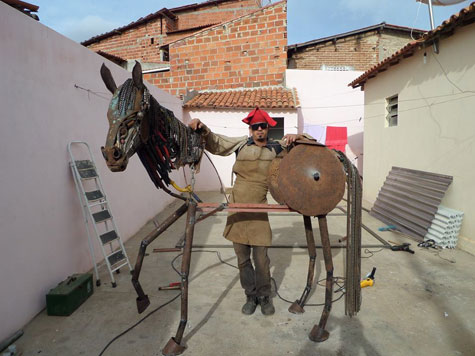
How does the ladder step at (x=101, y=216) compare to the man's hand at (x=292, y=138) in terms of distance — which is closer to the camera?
the man's hand at (x=292, y=138)

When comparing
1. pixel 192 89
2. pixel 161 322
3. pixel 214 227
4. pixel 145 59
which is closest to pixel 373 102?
pixel 214 227

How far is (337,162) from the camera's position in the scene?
8.13 feet

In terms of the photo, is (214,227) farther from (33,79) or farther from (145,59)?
(145,59)

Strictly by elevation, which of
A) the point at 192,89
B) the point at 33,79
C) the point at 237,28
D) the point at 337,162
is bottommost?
the point at 337,162

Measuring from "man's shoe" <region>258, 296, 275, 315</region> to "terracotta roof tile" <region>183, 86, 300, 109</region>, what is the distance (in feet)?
23.8

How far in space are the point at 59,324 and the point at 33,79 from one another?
2.43m

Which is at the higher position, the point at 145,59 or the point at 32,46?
the point at 145,59

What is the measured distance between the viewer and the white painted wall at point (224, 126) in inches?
381

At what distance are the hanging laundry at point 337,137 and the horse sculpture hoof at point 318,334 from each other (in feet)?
26.9

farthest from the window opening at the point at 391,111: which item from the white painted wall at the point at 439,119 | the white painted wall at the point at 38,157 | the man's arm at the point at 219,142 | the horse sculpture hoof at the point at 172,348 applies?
the horse sculpture hoof at the point at 172,348

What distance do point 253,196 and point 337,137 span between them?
26.5 feet

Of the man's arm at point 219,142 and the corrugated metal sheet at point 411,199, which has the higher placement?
the man's arm at point 219,142

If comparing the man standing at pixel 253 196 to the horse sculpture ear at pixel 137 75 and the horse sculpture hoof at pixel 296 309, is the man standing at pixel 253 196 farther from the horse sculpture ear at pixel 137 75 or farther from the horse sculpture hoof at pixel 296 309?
the horse sculpture ear at pixel 137 75

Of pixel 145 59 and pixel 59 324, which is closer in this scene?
pixel 59 324
